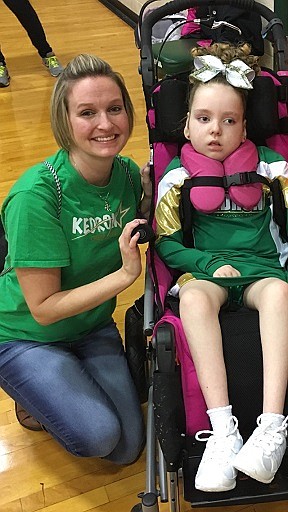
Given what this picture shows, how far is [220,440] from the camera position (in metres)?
1.28

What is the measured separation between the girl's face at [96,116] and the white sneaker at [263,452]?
690mm

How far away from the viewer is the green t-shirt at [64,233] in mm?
1440

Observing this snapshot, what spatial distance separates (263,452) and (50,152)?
2264mm

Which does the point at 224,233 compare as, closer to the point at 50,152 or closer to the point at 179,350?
the point at 179,350

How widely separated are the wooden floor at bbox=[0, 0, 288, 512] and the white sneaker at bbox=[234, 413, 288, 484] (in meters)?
0.41

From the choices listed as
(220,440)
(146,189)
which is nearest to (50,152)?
(146,189)

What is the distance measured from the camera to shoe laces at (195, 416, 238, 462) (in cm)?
126

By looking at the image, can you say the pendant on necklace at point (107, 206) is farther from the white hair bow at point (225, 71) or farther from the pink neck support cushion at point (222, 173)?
the white hair bow at point (225, 71)

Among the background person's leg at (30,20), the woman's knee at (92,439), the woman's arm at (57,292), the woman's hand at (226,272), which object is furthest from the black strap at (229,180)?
the background person's leg at (30,20)

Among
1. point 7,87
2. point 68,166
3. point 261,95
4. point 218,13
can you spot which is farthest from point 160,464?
point 7,87

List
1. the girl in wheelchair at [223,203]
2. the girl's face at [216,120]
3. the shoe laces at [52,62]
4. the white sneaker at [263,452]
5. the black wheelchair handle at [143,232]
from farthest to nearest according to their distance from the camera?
the shoe laces at [52,62]
the girl's face at [216,120]
the girl in wheelchair at [223,203]
the black wheelchair handle at [143,232]
the white sneaker at [263,452]

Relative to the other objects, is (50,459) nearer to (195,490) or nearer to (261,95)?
(195,490)

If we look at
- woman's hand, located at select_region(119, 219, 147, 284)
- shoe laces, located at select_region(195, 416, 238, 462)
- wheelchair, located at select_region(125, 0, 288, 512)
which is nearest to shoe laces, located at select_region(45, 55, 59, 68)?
wheelchair, located at select_region(125, 0, 288, 512)

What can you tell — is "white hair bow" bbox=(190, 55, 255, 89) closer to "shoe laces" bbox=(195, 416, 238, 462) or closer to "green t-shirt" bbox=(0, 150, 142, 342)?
"green t-shirt" bbox=(0, 150, 142, 342)
